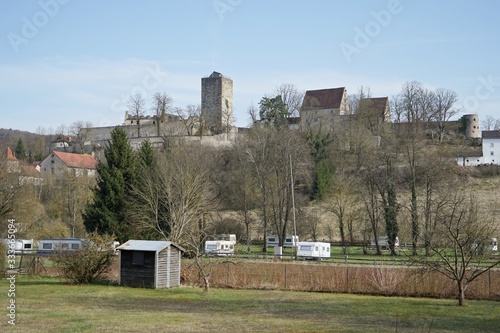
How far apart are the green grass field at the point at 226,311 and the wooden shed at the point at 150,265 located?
975mm

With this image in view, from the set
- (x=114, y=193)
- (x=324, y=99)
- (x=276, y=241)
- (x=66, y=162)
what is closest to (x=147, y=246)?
(x=114, y=193)

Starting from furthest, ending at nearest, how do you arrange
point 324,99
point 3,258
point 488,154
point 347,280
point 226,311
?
1. point 324,99
2. point 488,154
3. point 3,258
4. point 347,280
5. point 226,311

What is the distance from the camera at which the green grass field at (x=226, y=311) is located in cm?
1903

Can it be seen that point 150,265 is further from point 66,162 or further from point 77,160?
point 77,160

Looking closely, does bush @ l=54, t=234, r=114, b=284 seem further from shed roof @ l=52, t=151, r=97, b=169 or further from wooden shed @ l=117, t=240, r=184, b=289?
shed roof @ l=52, t=151, r=97, b=169

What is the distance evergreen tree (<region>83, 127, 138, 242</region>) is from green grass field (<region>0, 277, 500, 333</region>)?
49.2 ft

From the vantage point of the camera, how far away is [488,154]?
287ft

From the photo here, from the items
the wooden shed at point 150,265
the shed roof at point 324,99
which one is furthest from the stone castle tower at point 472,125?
the wooden shed at point 150,265

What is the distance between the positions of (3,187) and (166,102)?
57998mm

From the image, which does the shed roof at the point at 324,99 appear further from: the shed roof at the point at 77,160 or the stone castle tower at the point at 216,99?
the shed roof at the point at 77,160

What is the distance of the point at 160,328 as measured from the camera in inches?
730

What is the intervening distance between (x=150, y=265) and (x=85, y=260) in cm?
347

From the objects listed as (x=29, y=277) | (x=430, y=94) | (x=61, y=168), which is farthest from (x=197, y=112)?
(x=29, y=277)

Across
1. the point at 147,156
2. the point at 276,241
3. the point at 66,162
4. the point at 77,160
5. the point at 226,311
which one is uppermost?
the point at 77,160
